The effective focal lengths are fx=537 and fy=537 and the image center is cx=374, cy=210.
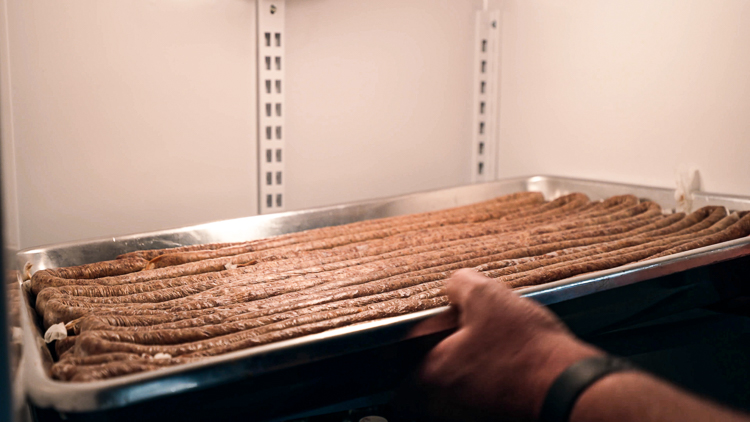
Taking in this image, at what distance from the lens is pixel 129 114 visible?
5.24 ft

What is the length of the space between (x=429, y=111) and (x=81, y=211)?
53.8 inches

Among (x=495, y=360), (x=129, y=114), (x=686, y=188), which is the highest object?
(x=129, y=114)

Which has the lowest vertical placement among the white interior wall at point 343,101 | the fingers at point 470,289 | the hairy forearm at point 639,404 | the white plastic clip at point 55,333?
the white plastic clip at point 55,333

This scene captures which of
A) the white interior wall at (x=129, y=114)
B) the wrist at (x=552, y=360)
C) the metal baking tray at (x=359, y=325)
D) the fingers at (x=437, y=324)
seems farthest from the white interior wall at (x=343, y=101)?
the wrist at (x=552, y=360)

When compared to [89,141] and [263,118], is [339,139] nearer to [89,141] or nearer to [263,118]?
[263,118]

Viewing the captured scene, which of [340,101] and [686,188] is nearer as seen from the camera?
[686,188]

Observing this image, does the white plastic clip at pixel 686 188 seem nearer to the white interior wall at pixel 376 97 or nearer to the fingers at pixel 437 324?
the white interior wall at pixel 376 97

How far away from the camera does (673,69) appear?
179 cm

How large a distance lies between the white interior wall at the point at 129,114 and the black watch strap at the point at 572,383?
4.51 feet

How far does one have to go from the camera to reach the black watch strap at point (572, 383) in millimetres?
665

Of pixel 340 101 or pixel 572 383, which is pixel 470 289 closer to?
pixel 572 383

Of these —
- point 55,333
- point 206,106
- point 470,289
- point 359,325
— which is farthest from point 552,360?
point 206,106

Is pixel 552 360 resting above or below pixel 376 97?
below

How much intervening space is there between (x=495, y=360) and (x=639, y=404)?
0.20 meters
